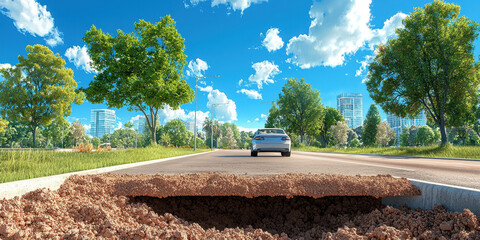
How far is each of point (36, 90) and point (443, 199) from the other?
40214 mm

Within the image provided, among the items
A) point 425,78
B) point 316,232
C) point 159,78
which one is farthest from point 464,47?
point 316,232

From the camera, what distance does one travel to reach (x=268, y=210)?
425cm

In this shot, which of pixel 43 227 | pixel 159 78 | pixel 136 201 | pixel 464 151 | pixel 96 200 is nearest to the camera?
pixel 43 227

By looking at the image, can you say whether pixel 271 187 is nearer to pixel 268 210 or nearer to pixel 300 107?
pixel 268 210

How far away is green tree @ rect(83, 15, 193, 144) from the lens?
69.9 feet

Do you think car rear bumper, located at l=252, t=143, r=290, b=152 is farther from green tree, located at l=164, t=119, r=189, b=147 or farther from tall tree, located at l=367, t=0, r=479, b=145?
green tree, located at l=164, t=119, r=189, b=147

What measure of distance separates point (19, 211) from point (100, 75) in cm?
2180

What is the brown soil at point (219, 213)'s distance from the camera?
8.75 ft

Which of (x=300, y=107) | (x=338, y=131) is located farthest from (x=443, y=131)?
(x=338, y=131)

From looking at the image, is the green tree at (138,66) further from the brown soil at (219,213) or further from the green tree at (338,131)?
the green tree at (338,131)

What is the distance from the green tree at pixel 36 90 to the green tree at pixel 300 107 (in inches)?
1456

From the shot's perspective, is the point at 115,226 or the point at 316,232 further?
the point at 316,232

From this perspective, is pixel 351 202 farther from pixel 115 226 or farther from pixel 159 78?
pixel 159 78

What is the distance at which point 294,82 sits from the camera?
55375 millimetres
